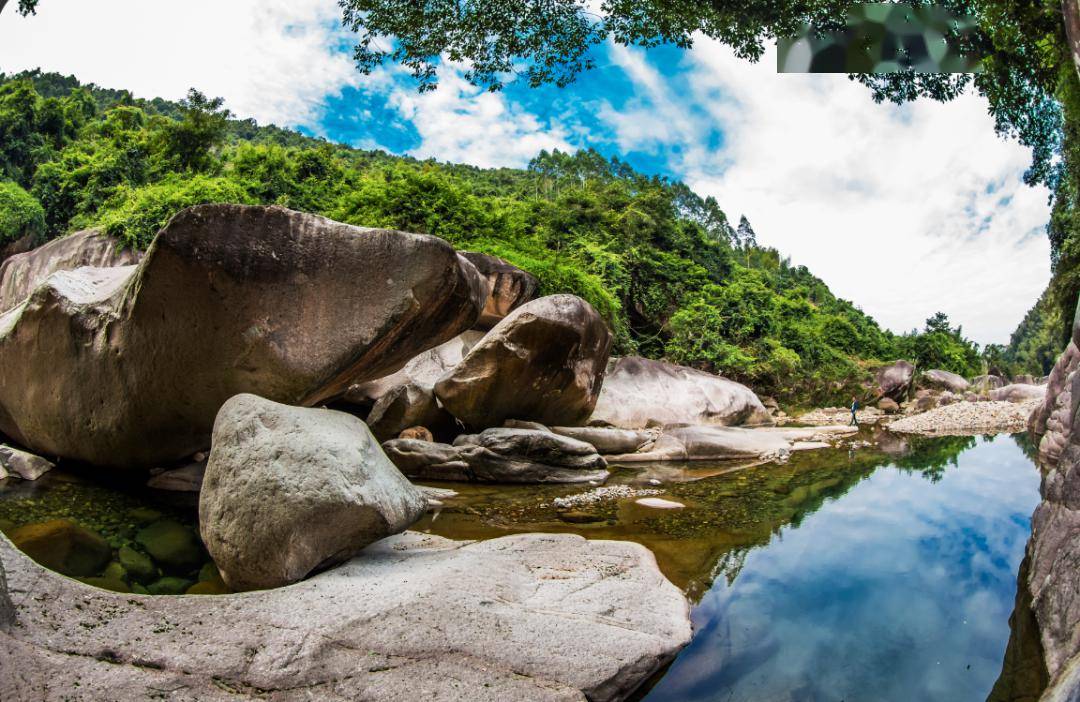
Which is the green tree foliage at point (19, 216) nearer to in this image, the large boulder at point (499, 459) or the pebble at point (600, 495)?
the large boulder at point (499, 459)

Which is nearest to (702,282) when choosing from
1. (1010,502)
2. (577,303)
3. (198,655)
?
→ (577,303)

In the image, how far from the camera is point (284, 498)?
4047 mm

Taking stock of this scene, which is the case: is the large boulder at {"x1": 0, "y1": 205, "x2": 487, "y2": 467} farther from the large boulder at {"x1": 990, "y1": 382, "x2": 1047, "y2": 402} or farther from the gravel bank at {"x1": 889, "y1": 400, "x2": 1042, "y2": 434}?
the large boulder at {"x1": 990, "y1": 382, "x2": 1047, "y2": 402}

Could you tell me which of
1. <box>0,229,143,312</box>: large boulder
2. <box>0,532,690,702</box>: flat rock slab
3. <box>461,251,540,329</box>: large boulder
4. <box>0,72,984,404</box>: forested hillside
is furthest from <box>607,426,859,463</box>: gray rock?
<box>0,229,143,312</box>: large boulder

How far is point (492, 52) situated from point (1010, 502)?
8604mm

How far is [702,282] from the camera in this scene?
2458 cm

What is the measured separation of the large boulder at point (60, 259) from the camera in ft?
52.9

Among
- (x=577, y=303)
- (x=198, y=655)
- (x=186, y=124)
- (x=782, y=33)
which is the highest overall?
(x=186, y=124)

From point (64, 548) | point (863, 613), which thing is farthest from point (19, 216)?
point (863, 613)

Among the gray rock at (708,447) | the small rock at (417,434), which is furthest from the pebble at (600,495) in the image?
the small rock at (417,434)

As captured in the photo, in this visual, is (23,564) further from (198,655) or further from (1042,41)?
(1042,41)

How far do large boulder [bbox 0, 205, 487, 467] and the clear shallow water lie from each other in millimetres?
3744

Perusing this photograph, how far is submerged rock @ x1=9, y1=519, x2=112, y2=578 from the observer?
4223 mm

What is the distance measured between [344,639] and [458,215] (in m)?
14.8
